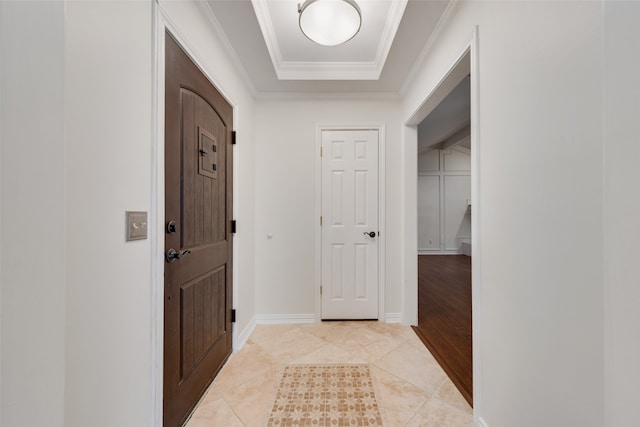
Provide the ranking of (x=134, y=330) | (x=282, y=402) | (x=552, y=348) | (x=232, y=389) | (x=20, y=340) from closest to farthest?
(x=20, y=340)
(x=552, y=348)
(x=134, y=330)
(x=282, y=402)
(x=232, y=389)

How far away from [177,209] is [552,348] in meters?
1.72

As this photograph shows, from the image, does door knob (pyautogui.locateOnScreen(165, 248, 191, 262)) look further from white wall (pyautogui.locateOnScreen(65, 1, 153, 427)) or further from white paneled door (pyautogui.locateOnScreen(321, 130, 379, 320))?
white paneled door (pyautogui.locateOnScreen(321, 130, 379, 320))

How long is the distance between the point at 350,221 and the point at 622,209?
231cm

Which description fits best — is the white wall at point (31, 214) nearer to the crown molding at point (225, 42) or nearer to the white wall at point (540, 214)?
the white wall at point (540, 214)

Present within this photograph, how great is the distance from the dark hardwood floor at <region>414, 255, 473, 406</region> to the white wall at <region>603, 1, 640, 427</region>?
1.49 metres

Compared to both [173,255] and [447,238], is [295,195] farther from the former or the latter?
[447,238]

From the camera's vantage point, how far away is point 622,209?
0.40 meters

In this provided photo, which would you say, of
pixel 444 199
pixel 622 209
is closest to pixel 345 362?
pixel 622 209

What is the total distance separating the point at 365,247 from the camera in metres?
2.71

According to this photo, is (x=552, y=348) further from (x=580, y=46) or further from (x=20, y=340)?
(x=20, y=340)

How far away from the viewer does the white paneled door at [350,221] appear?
2.70m

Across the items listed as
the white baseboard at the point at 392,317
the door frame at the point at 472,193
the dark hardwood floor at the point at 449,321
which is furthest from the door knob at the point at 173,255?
the white baseboard at the point at 392,317

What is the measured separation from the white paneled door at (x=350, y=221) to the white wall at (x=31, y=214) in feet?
7.70

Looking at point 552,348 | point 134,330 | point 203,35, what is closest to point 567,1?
point 552,348
